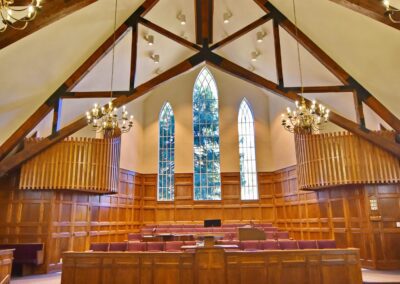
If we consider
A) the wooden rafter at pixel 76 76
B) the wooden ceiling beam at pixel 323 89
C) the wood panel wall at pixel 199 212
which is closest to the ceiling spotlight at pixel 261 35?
the wooden ceiling beam at pixel 323 89

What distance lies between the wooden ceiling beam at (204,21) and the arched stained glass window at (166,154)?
4163 mm

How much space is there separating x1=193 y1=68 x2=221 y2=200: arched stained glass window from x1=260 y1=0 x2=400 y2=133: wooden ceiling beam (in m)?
5.02

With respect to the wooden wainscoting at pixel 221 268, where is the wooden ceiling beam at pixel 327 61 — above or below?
above

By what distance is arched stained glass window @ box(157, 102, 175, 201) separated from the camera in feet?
39.6

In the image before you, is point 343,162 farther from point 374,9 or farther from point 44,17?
point 44,17

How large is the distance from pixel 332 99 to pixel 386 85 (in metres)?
2.01

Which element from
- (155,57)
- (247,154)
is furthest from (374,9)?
(247,154)

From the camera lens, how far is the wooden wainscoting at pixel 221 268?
17.2ft

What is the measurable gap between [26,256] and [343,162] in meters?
8.71

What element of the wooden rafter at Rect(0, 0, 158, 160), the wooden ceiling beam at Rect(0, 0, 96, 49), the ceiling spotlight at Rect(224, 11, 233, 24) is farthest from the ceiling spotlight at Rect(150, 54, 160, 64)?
the wooden ceiling beam at Rect(0, 0, 96, 49)

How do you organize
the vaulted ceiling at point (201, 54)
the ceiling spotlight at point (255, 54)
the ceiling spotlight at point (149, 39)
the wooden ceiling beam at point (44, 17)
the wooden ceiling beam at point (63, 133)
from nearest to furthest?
the wooden ceiling beam at point (44, 17), the vaulted ceiling at point (201, 54), the wooden ceiling beam at point (63, 133), the ceiling spotlight at point (149, 39), the ceiling spotlight at point (255, 54)

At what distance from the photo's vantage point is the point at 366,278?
6602 millimetres

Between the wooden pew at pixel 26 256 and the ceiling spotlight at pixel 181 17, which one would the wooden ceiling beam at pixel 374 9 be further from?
the wooden pew at pixel 26 256

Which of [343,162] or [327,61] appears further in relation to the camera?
[343,162]
